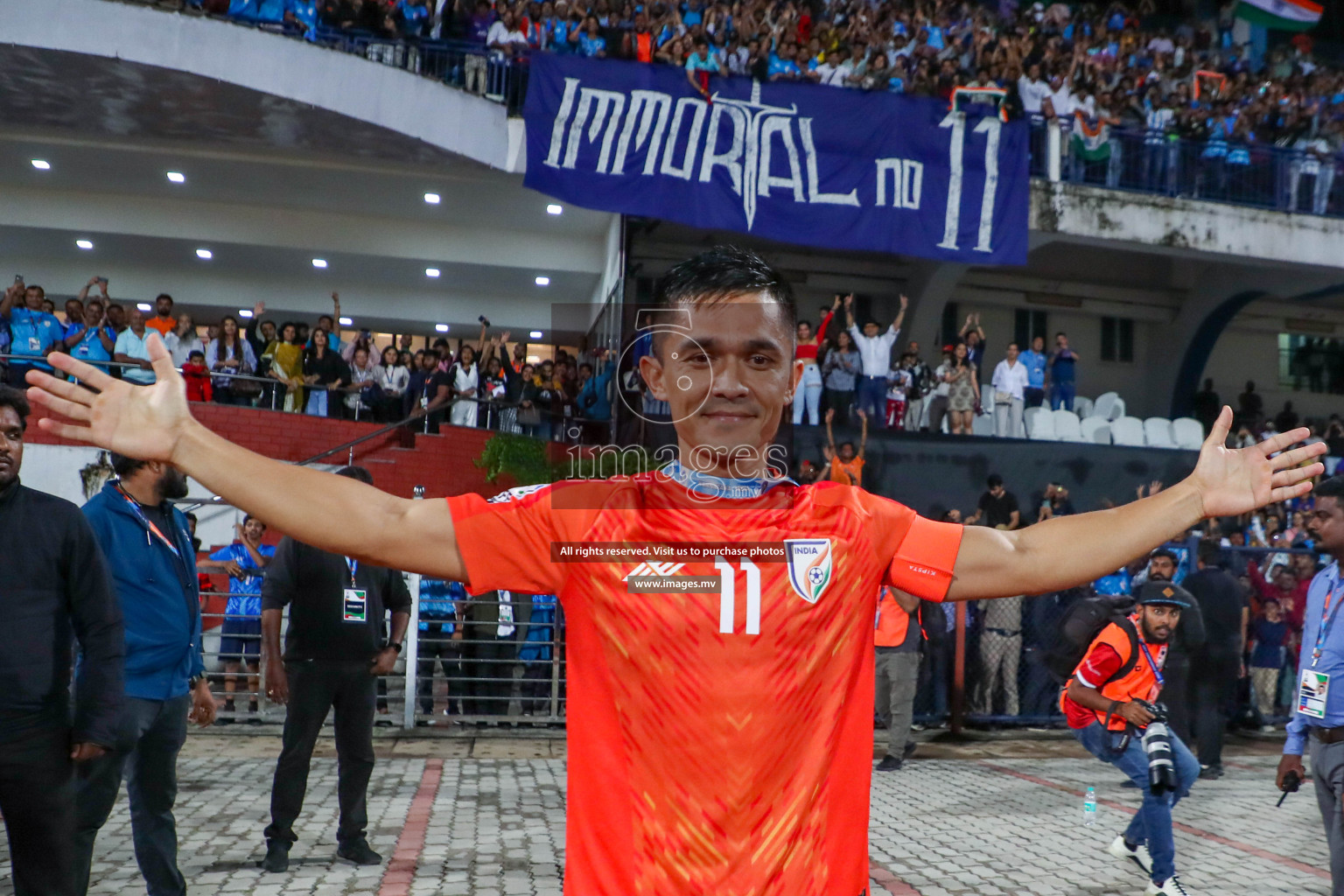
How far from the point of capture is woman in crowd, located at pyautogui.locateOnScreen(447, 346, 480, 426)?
10531 mm

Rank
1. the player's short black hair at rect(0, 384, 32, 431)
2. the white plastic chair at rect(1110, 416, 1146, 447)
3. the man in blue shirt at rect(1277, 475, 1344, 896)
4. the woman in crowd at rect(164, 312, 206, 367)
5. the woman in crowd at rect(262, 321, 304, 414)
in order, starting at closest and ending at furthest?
1. the player's short black hair at rect(0, 384, 32, 431)
2. the man in blue shirt at rect(1277, 475, 1344, 896)
3. the woman in crowd at rect(164, 312, 206, 367)
4. the woman in crowd at rect(262, 321, 304, 414)
5. the white plastic chair at rect(1110, 416, 1146, 447)

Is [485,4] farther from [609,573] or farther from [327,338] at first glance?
[609,573]

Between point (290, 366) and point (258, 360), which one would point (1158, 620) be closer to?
point (290, 366)

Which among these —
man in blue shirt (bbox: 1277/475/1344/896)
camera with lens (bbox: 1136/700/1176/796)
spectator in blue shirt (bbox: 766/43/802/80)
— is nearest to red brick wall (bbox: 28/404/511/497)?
spectator in blue shirt (bbox: 766/43/802/80)

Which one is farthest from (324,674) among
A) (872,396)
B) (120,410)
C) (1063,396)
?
(1063,396)

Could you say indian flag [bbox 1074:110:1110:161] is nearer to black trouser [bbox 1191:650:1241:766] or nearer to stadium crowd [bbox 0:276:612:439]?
stadium crowd [bbox 0:276:612:439]

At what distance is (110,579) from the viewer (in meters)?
4.25

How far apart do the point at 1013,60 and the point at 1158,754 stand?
50.5 ft

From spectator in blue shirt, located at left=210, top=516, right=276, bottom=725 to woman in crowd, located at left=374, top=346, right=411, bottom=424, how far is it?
178 inches

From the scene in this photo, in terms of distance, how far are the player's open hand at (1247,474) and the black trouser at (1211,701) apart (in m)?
8.57

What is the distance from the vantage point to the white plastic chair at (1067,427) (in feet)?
56.3

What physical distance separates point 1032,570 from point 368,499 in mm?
1242

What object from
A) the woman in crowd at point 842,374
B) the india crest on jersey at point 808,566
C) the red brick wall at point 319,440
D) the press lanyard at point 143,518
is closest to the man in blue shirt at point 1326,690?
the india crest on jersey at point 808,566

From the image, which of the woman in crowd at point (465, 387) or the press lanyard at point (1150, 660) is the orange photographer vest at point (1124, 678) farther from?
the woman in crowd at point (465, 387)
